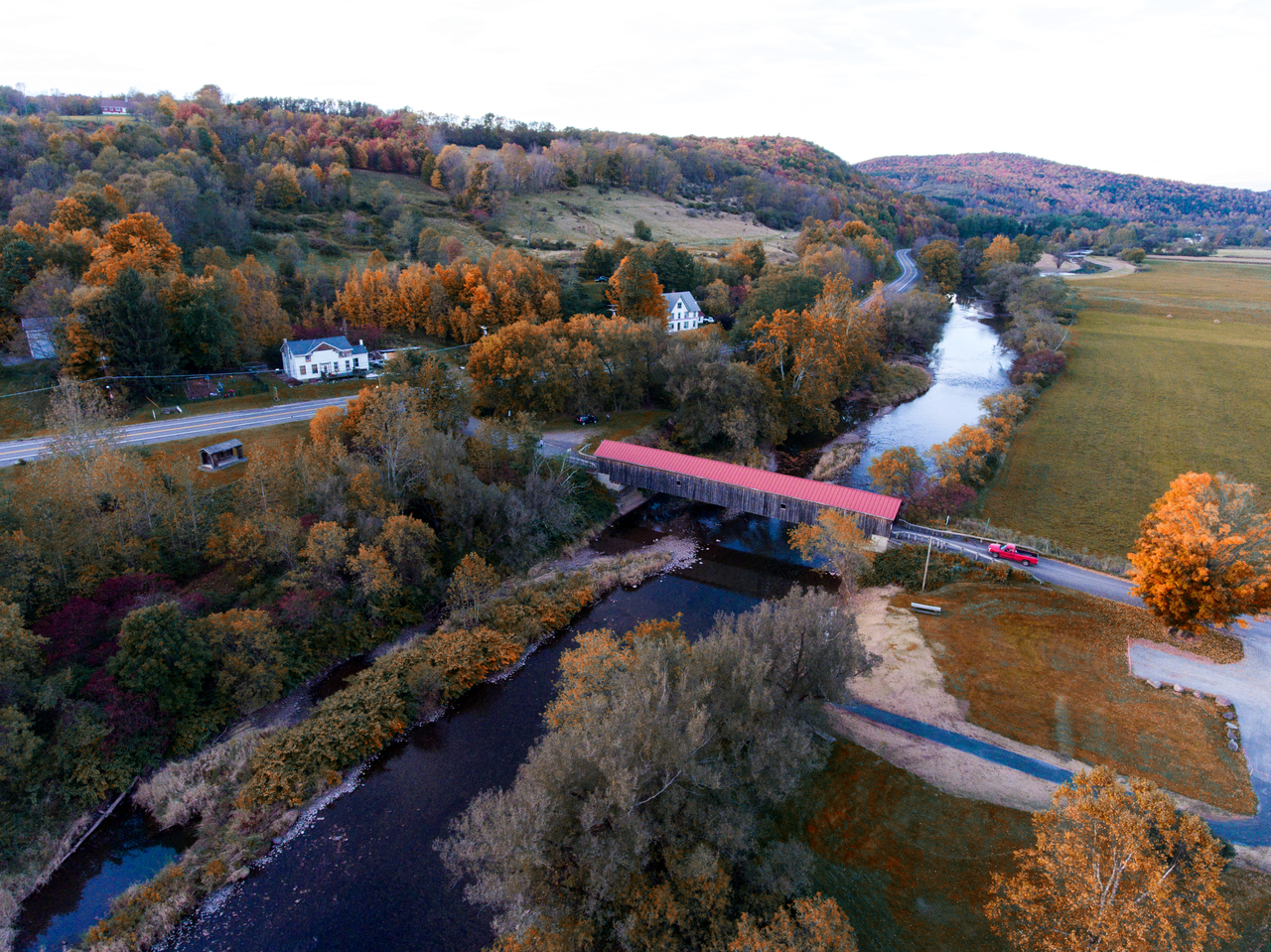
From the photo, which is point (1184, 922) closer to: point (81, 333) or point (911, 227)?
point (81, 333)

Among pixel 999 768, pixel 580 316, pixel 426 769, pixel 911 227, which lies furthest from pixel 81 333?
pixel 911 227

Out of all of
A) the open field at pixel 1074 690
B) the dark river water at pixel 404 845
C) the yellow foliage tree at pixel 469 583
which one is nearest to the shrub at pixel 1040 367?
the open field at pixel 1074 690

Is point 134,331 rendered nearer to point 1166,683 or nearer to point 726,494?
point 726,494

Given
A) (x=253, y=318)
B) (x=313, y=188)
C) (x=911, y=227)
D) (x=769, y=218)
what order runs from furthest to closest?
(x=911, y=227) → (x=769, y=218) → (x=313, y=188) → (x=253, y=318)

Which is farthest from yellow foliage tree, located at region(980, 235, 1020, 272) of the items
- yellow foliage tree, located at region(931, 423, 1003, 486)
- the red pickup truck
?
the red pickup truck

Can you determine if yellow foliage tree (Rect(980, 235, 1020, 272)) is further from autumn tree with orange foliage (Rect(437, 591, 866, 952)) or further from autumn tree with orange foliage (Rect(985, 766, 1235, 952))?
autumn tree with orange foliage (Rect(437, 591, 866, 952))
